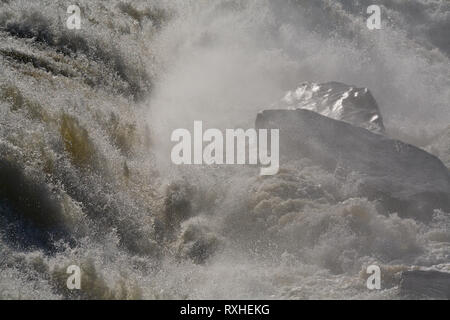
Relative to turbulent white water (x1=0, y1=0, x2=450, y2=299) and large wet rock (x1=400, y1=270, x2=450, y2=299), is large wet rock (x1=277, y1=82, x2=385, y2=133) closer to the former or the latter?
turbulent white water (x1=0, y1=0, x2=450, y2=299)

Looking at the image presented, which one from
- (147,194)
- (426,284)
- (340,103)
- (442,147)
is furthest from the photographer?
(442,147)

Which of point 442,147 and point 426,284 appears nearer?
point 426,284

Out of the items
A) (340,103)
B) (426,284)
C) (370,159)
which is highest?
(340,103)

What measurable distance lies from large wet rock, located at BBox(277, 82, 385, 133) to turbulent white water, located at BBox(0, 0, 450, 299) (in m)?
0.61

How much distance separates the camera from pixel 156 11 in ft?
31.3

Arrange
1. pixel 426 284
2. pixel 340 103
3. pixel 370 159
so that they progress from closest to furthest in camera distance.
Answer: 1. pixel 426 284
2. pixel 370 159
3. pixel 340 103

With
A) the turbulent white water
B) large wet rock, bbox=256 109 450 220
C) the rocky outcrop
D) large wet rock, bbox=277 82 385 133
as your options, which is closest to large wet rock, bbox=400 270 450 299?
the turbulent white water

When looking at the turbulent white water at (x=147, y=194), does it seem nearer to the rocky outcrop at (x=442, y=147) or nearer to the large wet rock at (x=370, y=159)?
the rocky outcrop at (x=442, y=147)

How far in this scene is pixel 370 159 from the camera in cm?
571

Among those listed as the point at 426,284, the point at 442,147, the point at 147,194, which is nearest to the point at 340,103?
the point at 442,147

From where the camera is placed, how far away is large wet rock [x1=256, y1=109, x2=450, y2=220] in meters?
5.30

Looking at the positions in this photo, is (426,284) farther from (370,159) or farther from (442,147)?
(442,147)

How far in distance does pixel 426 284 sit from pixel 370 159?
184 centimetres

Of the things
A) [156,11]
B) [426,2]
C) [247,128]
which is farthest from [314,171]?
[426,2]
